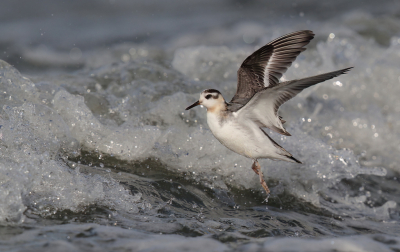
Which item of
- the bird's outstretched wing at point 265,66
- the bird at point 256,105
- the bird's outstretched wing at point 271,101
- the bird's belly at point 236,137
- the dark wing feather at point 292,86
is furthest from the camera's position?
the bird's outstretched wing at point 265,66

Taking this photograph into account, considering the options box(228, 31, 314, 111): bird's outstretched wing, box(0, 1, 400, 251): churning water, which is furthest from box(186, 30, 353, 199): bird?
box(0, 1, 400, 251): churning water

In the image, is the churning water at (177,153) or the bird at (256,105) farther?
the bird at (256,105)

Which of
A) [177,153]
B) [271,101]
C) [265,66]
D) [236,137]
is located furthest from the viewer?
[177,153]

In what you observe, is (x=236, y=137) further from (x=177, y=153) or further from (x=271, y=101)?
(x=177, y=153)

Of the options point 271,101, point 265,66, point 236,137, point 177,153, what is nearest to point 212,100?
point 236,137

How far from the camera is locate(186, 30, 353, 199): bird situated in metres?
4.29

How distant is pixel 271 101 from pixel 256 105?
0.15 meters

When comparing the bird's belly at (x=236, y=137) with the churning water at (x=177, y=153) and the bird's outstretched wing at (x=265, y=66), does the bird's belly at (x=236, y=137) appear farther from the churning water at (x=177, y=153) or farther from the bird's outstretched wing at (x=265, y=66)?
the churning water at (x=177, y=153)

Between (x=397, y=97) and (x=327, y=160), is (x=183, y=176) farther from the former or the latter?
(x=397, y=97)

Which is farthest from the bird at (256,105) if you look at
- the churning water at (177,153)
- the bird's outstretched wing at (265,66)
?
the churning water at (177,153)

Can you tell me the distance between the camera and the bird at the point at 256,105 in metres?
4.29

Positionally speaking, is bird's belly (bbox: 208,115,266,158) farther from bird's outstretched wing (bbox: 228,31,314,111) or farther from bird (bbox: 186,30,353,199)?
bird's outstretched wing (bbox: 228,31,314,111)

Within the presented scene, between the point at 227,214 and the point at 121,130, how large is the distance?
1.98 m

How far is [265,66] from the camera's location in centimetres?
508
